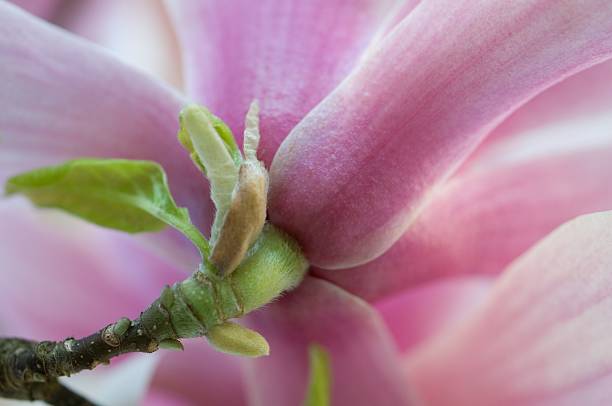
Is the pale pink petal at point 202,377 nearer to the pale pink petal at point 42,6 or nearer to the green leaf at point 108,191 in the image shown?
the green leaf at point 108,191

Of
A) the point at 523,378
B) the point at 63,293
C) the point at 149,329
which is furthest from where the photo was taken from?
the point at 63,293

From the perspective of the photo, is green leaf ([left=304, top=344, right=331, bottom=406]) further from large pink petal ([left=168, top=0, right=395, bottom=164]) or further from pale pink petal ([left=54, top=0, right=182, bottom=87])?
pale pink petal ([left=54, top=0, right=182, bottom=87])

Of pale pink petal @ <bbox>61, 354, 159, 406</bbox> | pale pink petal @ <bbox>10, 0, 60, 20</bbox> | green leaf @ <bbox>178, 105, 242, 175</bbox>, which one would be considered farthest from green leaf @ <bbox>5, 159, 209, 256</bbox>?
pale pink petal @ <bbox>10, 0, 60, 20</bbox>

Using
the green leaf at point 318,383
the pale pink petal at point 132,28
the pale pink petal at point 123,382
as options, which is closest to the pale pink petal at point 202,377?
the pale pink petal at point 123,382

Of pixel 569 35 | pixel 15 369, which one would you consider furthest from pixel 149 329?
pixel 569 35

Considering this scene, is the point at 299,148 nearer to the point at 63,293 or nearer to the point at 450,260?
the point at 450,260
